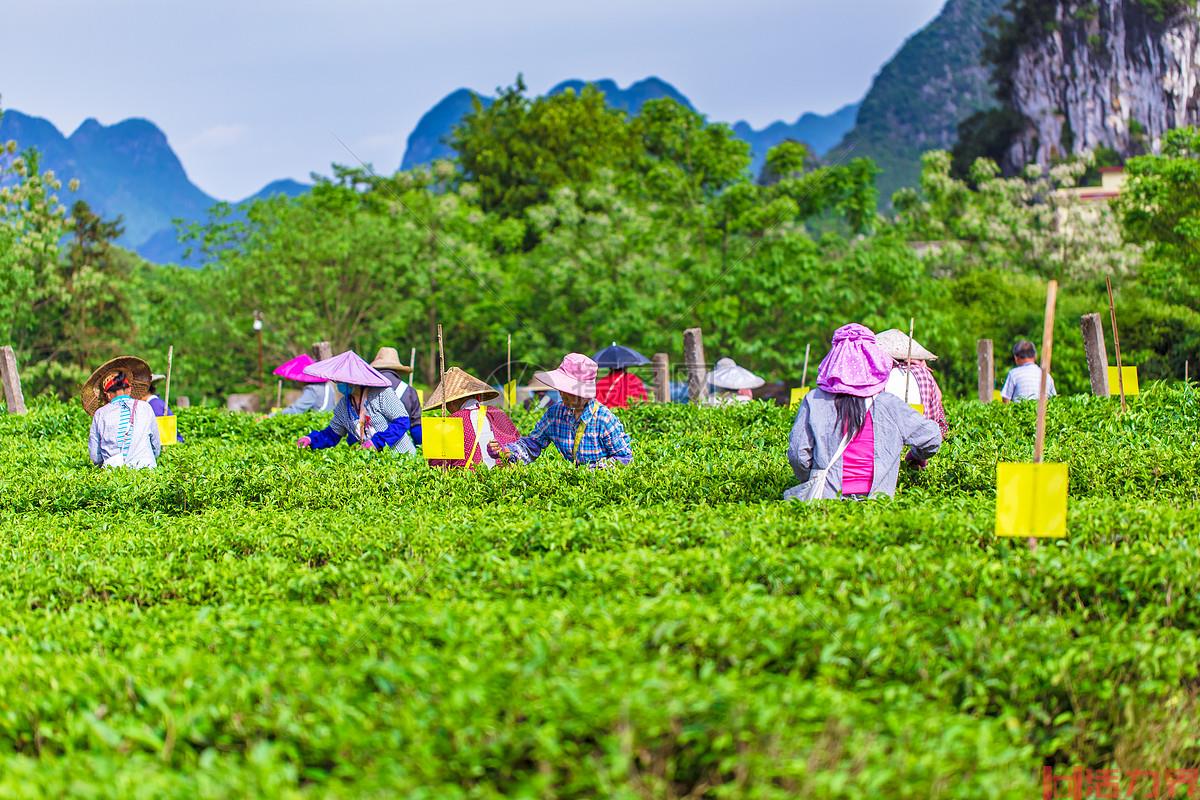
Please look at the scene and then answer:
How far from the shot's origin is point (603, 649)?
3580 mm

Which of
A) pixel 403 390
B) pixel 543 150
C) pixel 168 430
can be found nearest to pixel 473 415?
pixel 403 390

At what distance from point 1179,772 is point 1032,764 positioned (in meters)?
0.83

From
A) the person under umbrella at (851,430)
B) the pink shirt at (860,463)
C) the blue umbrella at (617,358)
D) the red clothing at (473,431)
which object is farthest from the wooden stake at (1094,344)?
the pink shirt at (860,463)

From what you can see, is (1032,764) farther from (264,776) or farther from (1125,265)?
(1125,265)

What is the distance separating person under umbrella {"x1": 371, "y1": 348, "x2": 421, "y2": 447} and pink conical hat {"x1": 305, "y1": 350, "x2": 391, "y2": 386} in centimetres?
40

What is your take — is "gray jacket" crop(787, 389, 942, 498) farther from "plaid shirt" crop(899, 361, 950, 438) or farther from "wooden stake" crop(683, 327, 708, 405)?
"wooden stake" crop(683, 327, 708, 405)

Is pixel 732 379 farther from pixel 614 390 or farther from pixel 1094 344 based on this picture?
pixel 1094 344

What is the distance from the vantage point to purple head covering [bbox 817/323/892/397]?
6555 mm

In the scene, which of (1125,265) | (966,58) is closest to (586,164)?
(1125,265)

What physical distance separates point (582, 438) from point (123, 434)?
167 inches

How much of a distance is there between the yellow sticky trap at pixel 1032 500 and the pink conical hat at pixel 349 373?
609cm

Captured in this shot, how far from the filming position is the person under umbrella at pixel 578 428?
812cm

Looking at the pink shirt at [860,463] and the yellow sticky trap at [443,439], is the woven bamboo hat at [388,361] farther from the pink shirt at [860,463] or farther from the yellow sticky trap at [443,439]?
the pink shirt at [860,463]

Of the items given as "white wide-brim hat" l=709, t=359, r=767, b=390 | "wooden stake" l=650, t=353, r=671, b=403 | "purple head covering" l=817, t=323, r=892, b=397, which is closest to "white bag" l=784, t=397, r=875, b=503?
"purple head covering" l=817, t=323, r=892, b=397
